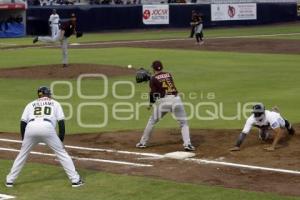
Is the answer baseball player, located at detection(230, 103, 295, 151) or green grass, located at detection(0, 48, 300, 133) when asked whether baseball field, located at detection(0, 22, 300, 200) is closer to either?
green grass, located at detection(0, 48, 300, 133)

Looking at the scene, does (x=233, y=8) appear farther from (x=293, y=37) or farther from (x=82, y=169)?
(x=82, y=169)

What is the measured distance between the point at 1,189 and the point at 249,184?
4.26 meters

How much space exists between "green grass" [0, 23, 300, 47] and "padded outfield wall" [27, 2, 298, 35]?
119 centimetres

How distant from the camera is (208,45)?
144ft

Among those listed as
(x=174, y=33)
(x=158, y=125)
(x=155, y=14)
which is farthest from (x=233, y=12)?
(x=158, y=125)

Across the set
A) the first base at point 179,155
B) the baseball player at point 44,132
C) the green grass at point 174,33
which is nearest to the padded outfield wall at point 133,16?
the green grass at point 174,33

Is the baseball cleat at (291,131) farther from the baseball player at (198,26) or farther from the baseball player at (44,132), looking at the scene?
the baseball player at (198,26)

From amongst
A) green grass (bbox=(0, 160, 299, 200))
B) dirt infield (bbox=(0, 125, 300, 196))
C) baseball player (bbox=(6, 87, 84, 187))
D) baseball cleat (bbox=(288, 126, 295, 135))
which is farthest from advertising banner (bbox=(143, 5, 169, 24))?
baseball player (bbox=(6, 87, 84, 187))

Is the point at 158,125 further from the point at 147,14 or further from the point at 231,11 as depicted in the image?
the point at 231,11

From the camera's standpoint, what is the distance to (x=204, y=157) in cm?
1434

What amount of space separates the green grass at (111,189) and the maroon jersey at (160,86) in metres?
2.68

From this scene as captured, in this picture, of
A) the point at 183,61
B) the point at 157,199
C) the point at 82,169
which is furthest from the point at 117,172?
the point at 183,61

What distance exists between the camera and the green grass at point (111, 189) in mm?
11266

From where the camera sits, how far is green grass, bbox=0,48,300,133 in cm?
1919
